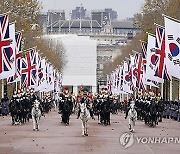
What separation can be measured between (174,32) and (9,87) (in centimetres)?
4453

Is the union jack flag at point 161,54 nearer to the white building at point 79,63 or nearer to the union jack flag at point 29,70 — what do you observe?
the union jack flag at point 29,70

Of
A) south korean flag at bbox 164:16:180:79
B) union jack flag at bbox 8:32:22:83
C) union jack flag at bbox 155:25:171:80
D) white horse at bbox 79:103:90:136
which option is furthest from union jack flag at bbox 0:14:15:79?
union jack flag at bbox 155:25:171:80

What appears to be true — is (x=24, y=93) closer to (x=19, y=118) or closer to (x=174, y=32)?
(x=19, y=118)

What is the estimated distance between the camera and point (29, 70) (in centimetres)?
6025

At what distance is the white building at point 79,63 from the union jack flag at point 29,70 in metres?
118

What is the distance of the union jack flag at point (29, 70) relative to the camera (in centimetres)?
6012

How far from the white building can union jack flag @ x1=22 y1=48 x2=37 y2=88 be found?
118 meters

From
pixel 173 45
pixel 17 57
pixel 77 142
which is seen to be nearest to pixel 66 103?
pixel 17 57

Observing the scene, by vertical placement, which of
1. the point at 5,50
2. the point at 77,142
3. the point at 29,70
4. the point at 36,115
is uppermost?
the point at 5,50

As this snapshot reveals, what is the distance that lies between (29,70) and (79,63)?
12292cm

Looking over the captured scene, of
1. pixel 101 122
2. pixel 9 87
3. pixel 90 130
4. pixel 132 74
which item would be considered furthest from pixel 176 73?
pixel 9 87

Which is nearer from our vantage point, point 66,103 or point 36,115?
point 36,115

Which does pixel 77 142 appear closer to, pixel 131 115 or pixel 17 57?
pixel 131 115

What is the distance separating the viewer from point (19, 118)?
4575cm
